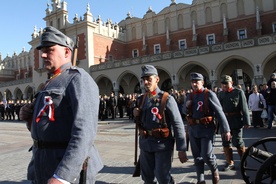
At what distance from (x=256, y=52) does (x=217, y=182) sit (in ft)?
63.6

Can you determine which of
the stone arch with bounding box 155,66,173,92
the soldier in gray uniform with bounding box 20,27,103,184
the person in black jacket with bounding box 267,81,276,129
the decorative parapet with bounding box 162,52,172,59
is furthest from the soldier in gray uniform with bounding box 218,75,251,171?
the stone arch with bounding box 155,66,173,92

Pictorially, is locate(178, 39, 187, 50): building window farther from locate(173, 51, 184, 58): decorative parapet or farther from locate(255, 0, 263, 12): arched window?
locate(255, 0, 263, 12): arched window

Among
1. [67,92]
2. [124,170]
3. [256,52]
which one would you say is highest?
[256,52]

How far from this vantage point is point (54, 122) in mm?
1959

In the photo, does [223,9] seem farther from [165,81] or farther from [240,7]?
[165,81]

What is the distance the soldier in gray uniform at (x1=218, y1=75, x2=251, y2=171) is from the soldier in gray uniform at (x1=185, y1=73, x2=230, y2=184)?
3.39 ft

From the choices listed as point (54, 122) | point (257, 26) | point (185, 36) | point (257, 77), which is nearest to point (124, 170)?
point (54, 122)

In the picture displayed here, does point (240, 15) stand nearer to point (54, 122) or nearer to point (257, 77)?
point (257, 77)

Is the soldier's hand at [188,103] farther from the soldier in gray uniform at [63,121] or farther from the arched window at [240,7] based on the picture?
the arched window at [240,7]

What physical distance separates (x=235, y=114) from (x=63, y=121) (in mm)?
4256

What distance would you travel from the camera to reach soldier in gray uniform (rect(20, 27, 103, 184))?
5.93ft

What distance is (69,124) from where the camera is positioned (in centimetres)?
198

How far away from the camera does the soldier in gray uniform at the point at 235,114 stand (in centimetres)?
520

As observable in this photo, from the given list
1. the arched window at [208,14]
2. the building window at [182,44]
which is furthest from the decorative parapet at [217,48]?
the building window at [182,44]
